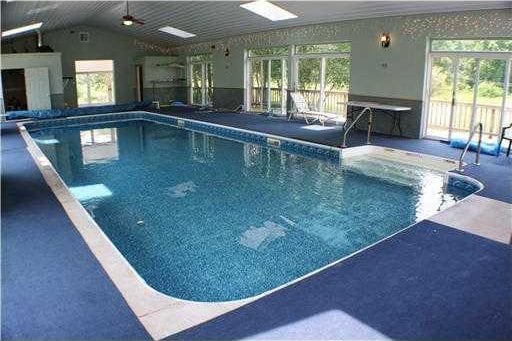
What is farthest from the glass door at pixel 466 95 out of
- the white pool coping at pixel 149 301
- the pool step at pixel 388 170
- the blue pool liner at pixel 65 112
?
the blue pool liner at pixel 65 112

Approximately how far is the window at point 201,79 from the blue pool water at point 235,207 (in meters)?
7.47

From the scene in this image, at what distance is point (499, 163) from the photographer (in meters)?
6.59

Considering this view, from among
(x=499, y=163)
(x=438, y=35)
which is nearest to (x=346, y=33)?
(x=438, y=35)

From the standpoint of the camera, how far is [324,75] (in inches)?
438

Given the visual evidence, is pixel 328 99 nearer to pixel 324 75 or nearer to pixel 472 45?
pixel 324 75

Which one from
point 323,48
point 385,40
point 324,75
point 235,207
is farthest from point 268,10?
point 235,207

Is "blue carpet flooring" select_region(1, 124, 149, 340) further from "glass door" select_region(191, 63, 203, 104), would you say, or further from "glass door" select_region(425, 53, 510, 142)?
"glass door" select_region(191, 63, 203, 104)

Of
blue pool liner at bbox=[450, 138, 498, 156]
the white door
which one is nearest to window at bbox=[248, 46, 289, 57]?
blue pool liner at bbox=[450, 138, 498, 156]

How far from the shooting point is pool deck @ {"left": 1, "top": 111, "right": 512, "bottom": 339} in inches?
94.3

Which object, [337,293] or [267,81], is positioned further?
[267,81]

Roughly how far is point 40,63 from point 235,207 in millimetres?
11599

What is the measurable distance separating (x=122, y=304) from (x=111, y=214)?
262 cm

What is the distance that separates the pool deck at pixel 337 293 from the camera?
239 centimetres

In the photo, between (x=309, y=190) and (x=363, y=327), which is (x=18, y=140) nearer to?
(x=309, y=190)
